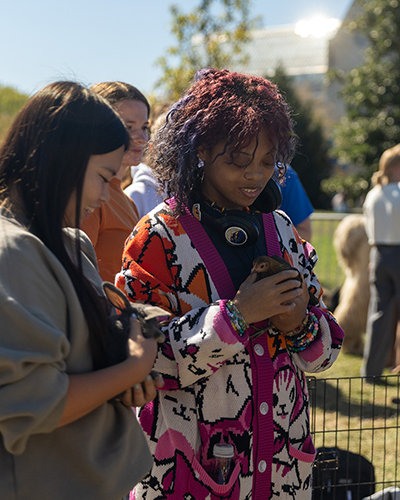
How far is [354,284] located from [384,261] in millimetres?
1144

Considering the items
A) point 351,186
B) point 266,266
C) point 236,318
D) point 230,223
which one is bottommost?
point 351,186

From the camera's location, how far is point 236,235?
178 centimetres

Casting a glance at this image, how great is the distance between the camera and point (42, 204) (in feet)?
4.10

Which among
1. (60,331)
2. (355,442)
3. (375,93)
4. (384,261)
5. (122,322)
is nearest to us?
(60,331)

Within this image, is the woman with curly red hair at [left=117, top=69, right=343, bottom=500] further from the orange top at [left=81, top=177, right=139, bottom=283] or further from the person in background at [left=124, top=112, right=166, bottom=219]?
the person in background at [left=124, top=112, right=166, bottom=219]

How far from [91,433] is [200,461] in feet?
1.88

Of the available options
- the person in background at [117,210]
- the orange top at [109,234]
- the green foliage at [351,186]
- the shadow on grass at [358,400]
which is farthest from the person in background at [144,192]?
the green foliage at [351,186]

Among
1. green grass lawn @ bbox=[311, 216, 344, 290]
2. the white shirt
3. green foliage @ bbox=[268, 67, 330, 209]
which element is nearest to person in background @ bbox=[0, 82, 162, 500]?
the white shirt

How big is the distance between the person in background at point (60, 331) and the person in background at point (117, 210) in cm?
99

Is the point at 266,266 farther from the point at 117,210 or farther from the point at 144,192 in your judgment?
the point at 144,192

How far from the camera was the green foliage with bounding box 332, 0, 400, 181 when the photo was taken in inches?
669

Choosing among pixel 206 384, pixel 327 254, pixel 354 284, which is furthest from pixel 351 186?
pixel 206 384

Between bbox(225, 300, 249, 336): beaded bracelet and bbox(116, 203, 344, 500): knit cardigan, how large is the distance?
0.07 ft

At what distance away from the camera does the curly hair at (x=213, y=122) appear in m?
1.76
